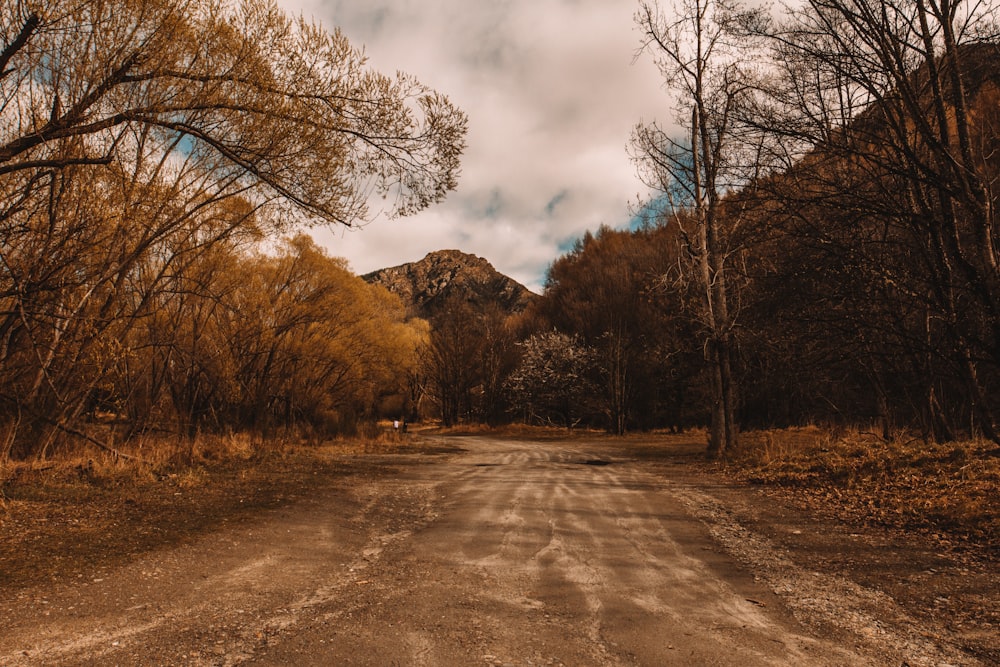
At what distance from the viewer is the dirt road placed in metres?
3.33

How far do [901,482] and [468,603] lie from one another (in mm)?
7288

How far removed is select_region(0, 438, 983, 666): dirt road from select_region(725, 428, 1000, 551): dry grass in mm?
2018

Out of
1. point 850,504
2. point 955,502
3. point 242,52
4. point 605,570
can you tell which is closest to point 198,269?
point 242,52

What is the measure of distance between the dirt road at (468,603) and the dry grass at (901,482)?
2.02 m

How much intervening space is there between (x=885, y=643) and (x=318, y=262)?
1995 cm

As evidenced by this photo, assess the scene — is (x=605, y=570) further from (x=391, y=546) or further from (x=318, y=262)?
(x=318, y=262)

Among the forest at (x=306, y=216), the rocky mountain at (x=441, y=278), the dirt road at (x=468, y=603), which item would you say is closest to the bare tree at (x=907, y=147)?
the forest at (x=306, y=216)

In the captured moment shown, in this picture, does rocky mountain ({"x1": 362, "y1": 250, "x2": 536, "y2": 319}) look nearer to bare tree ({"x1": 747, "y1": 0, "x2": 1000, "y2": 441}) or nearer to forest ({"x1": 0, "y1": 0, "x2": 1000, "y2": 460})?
forest ({"x1": 0, "y1": 0, "x2": 1000, "y2": 460})

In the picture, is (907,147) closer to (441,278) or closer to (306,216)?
(306,216)

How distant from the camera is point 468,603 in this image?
4.13 meters

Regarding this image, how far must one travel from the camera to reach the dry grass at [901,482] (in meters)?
6.23

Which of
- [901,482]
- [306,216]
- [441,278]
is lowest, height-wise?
[901,482]

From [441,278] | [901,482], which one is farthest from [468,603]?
[441,278]

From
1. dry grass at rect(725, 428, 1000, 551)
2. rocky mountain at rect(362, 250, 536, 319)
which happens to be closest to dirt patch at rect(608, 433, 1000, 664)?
dry grass at rect(725, 428, 1000, 551)
